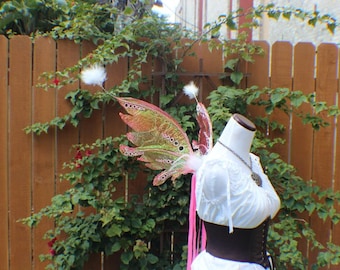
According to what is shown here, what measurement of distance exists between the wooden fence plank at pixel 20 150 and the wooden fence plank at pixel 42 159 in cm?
4

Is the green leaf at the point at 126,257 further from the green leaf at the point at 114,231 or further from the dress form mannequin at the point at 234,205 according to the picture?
the dress form mannequin at the point at 234,205

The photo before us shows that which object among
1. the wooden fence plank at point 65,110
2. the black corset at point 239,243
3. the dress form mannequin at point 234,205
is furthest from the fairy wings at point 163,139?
the wooden fence plank at point 65,110

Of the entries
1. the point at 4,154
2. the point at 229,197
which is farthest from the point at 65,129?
the point at 229,197

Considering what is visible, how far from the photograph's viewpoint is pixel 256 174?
149 cm

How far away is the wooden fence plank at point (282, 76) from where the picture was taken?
2.59 m

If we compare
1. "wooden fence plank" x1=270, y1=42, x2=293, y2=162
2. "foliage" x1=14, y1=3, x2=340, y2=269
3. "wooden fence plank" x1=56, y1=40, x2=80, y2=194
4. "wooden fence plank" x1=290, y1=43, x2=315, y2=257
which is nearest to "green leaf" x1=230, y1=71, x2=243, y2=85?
"foliage" x1=14, y1=3, x2=340, y2=269

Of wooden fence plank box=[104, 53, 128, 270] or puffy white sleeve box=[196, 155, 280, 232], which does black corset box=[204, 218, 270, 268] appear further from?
wooden fence plank box=[104, 53, 128, 270]

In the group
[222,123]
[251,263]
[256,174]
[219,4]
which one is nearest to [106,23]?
[222,123]

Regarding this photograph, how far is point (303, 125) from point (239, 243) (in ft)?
4.72

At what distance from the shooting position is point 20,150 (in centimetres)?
258

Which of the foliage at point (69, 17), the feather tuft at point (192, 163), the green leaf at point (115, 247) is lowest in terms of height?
the green leaf at point (115, 247)

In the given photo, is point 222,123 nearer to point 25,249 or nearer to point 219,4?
point 25,249

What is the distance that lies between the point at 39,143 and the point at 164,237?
101 cm

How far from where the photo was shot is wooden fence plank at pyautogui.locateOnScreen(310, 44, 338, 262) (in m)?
2.59
